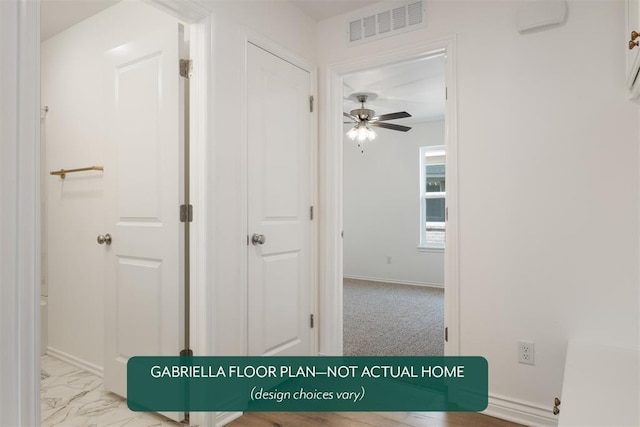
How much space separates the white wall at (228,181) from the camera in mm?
2088

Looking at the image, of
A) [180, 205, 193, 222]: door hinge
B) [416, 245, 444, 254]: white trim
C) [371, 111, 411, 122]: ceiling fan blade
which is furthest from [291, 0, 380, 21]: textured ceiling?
[416, 245, 444, 254]: white trim

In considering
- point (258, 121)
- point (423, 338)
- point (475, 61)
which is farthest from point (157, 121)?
point (423, 338)

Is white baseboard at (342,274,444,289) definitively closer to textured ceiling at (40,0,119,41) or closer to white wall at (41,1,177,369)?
white wall at (41,1,177,369)

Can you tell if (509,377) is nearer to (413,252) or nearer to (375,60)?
(375,60)

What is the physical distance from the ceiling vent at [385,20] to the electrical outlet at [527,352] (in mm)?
1928

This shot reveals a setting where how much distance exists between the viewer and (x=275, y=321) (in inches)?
99.2

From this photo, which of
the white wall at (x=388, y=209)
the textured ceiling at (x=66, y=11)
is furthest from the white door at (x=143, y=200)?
the white wall at (x=388, y=209)

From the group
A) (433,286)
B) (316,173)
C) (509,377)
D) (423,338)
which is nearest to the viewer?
(509,377)

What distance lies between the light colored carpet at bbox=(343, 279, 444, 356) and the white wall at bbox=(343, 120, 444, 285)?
1.36 feet

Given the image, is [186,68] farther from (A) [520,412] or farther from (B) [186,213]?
(A) [520,412]

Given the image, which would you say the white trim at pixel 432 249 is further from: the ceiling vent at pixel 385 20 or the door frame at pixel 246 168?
the ceiling vent at pixel 385 20

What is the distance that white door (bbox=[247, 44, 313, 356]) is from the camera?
7.76 ft

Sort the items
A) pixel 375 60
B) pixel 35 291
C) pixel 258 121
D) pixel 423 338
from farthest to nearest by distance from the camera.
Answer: pixel 423 338 < pixel 375 60 < pixel 258 121 < pixel 35 291

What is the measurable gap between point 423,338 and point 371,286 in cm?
258
